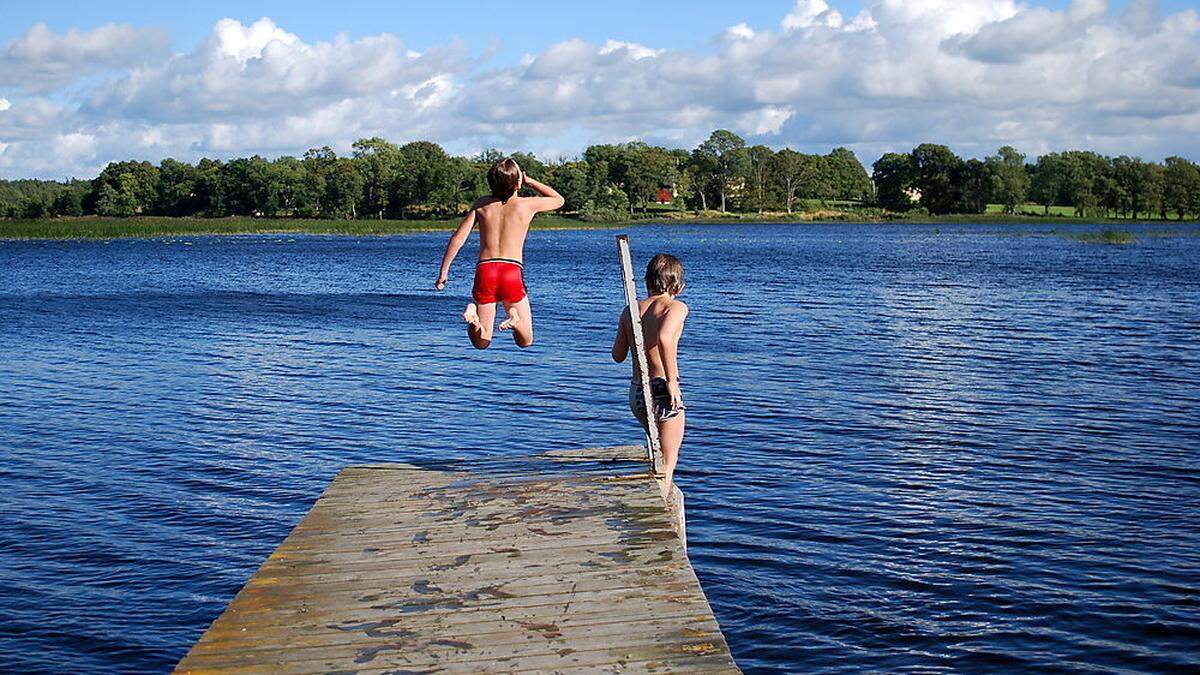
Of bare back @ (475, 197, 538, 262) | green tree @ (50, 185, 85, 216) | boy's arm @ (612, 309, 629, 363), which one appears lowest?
boy's arm @ (612, 309, 629, 363)

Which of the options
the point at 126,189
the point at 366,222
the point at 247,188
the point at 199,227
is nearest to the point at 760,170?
the point at 247,188

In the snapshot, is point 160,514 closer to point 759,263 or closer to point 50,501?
point 50,501

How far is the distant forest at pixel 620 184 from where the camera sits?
15350cm

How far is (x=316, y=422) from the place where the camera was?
1998 centimetres

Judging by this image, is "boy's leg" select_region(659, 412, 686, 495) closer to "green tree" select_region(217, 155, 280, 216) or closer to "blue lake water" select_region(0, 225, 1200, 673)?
"blue lake water" select_region(0, 225, 1200, 673)

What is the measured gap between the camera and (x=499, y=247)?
10.7 m

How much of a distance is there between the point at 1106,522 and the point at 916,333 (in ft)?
66.8

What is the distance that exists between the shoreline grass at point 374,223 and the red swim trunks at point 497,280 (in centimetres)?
9195

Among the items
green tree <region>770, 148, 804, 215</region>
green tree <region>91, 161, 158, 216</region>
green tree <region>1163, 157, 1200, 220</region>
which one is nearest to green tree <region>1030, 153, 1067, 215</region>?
green tree <region>1163, 157, 1200, 220</region>

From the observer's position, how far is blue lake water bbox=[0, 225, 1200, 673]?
1088cm

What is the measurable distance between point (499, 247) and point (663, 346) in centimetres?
185

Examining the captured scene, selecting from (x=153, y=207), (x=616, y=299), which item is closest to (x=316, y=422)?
(x=616, y=299)

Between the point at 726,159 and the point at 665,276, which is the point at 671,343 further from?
the point at 726,159

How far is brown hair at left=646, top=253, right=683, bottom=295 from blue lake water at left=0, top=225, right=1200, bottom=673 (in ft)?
10.3
